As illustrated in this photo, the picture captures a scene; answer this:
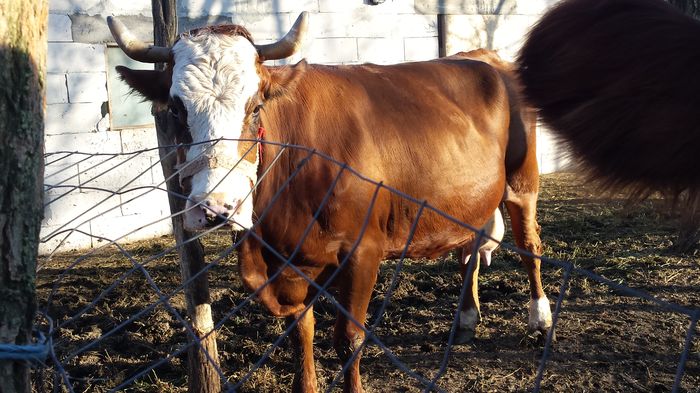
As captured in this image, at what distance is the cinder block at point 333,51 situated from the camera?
7.68 metres

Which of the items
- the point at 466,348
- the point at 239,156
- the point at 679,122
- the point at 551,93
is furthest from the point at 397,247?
the point at 679,122

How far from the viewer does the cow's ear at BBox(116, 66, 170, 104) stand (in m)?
3.34

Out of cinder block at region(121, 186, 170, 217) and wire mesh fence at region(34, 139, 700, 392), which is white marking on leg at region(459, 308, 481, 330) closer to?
wire mesh fence at region(34, 139, 700, 392)

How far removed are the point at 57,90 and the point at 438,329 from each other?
4.20 meters

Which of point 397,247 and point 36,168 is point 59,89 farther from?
point 36,168

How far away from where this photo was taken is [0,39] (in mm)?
1672

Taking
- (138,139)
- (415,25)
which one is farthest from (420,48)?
(138,139)

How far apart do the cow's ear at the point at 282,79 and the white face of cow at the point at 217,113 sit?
0.14m

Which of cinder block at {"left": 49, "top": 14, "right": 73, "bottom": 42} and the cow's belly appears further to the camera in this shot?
cinder block at {"left": 49, "top": 14, "right": 73, "bottom": 42}

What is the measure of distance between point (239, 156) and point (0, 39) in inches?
50.7

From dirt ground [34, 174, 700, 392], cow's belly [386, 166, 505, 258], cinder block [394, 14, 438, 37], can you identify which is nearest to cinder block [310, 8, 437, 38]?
cinder block [394, 14, 438, 37]

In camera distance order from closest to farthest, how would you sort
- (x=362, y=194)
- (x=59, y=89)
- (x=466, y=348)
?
(x=362, y=194), (x=466, y=348), (x=59, y=89)

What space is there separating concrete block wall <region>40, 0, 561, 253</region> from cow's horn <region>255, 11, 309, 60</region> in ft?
8.86

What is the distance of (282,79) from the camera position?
3.35 m
